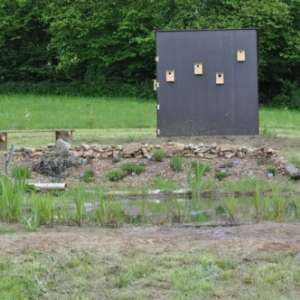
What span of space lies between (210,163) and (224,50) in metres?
5.28

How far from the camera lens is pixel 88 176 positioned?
1198cm

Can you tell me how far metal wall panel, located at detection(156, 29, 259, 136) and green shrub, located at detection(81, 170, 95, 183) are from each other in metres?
5.50

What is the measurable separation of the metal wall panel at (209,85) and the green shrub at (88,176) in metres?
5.50

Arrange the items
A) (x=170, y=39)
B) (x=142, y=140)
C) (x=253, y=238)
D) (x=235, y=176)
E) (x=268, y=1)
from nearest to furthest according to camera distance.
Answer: (x=253, y=238), (x=235, y=176), (x=142, y=140), (x=170, y=39), (x=268, y=1)

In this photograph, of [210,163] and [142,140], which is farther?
[142,140]

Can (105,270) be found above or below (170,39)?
below

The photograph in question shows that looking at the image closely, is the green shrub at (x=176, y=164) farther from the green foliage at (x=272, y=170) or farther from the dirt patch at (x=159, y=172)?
the green foliage at (x=272, y=170)

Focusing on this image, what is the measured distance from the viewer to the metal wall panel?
17375 mm

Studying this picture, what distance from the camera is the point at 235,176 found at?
12.1m

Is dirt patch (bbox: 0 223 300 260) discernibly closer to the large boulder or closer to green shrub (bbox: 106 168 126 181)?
green shrub (bbox: 106 168 126 181)

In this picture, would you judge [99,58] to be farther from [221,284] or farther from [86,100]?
[221,284]

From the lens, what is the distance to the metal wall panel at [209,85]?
17375 mm

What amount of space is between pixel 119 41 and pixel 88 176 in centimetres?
2767

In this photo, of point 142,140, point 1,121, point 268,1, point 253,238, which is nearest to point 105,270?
point 253,238
